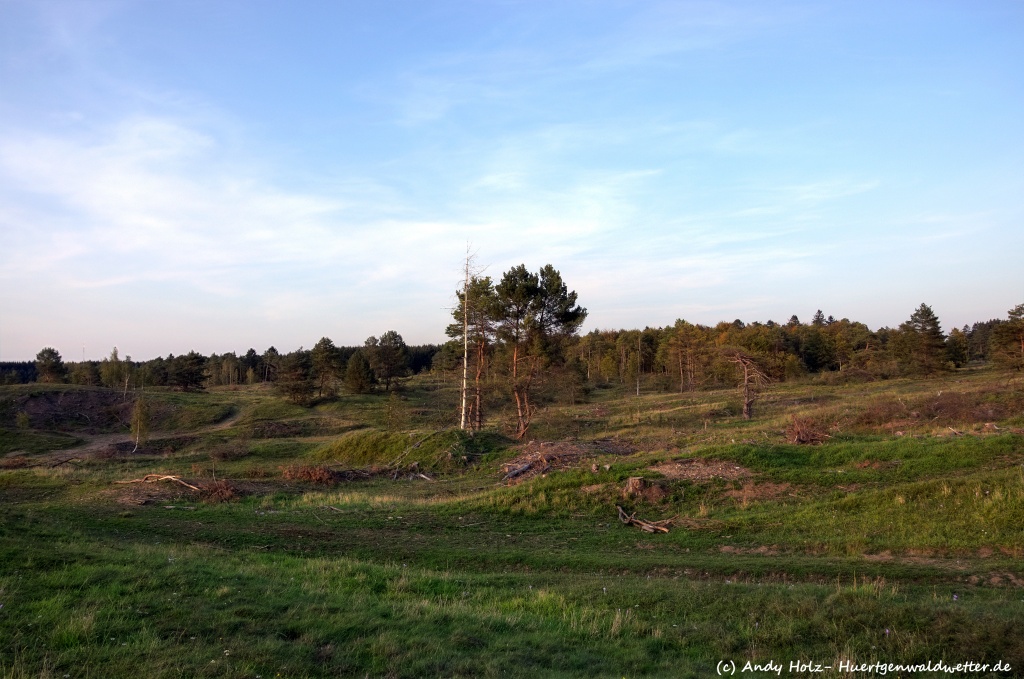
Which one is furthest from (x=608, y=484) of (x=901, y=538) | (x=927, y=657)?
(x=927, y=657)

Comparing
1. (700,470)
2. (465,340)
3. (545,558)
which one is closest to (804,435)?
(700,470)

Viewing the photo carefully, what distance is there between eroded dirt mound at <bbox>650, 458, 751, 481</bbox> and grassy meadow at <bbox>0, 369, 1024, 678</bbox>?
122mm

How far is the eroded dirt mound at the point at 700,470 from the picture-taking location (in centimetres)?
1869

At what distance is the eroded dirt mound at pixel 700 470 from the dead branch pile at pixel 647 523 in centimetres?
289

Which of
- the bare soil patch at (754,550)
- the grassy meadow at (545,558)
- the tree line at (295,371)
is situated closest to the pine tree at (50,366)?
the tree line at (295,371)

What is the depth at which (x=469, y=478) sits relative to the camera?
1022 inches

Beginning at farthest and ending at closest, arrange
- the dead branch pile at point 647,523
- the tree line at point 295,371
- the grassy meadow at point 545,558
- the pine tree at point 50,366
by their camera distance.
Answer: the pine tree at point 50,366 < the tree line at point 295,371 < the dead branch pile at point 647,523 < the grassy meadow at point 545,558

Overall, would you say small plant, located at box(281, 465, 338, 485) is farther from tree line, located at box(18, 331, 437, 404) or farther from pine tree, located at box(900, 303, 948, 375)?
pine tree, located at box(900, 303, 948, 375)

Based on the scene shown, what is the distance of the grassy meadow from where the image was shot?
6180 millimetres

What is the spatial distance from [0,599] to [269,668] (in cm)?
383

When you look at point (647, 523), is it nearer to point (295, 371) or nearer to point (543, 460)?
point (543, 460)

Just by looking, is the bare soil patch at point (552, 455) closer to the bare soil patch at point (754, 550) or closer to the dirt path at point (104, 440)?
the bare soil patch at point (754, 550)

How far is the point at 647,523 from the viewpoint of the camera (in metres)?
15.8

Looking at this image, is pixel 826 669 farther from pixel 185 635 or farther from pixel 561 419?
pixel 561 419
